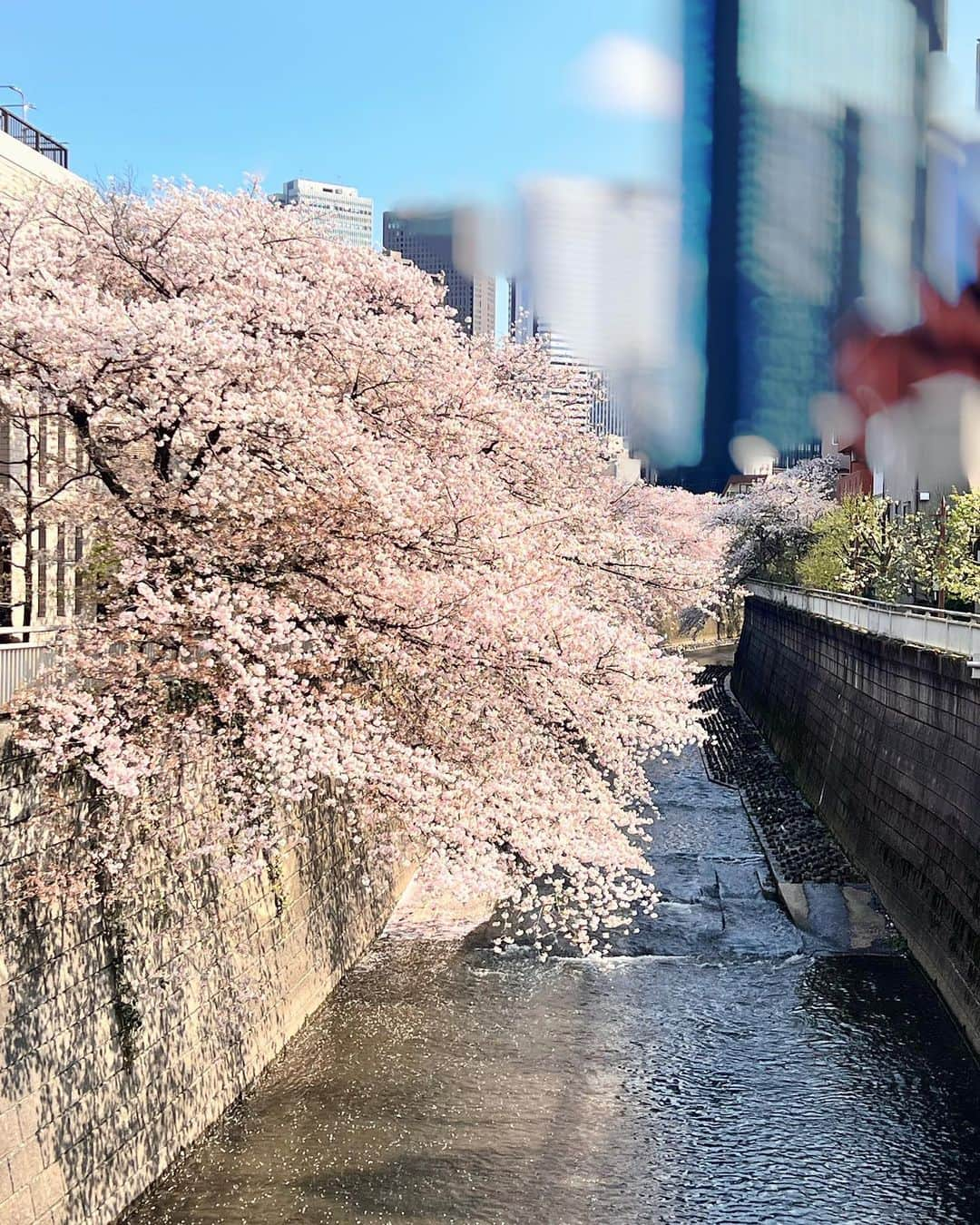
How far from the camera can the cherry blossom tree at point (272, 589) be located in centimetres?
1088

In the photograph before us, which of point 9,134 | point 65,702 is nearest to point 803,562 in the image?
point 9,134

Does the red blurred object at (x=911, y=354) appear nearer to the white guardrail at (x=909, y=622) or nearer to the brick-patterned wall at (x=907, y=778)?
the white guardrail at (x=909, y=622)

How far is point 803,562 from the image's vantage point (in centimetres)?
5359

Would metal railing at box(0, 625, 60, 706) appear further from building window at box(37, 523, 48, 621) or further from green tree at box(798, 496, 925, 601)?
green tree at box(798, 496, 925, 601)

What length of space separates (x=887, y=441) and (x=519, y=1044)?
45.7m

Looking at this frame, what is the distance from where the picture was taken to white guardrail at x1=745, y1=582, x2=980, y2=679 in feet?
64.9

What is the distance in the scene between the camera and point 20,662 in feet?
34.8

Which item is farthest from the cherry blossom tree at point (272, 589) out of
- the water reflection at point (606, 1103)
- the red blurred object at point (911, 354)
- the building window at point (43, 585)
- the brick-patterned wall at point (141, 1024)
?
the red blurred object at point (911, 354)

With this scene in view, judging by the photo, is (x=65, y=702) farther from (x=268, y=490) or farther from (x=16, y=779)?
(x=268, y=490)

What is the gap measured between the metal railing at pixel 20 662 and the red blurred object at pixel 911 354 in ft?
145

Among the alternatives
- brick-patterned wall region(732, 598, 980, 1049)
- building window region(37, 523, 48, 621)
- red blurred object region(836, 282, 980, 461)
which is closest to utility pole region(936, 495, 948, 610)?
brick-patterned wall region(732, 598, 980, 1049)

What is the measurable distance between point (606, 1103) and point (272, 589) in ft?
22.3

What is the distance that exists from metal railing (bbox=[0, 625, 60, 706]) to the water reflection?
4.82 meters

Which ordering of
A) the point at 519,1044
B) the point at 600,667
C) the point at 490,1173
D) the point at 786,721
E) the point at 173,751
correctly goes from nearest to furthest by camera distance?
1. the point at 173,751
2. the point at 490,1173
3. the point at 600,667
4. the point at 519,1044
5. the point at 786,721
